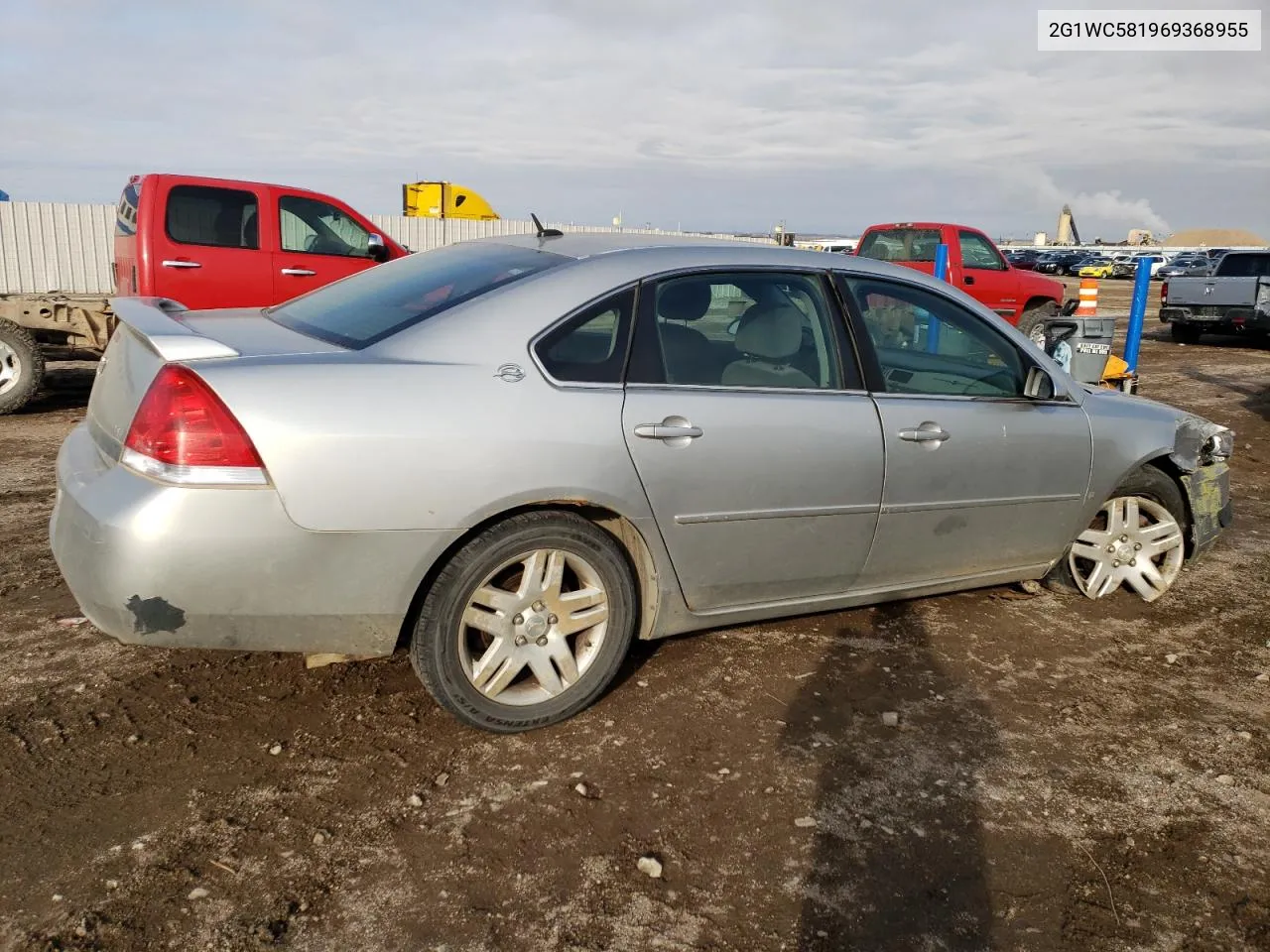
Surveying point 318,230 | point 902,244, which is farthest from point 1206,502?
point 902,244

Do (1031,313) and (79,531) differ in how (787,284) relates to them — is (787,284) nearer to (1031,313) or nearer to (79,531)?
(79,531)

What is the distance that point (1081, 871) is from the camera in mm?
2648

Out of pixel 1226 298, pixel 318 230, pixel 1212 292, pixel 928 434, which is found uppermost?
pixel 318 230

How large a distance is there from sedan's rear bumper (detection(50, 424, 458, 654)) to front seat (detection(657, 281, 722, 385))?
37.8 inches

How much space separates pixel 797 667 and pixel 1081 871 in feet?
4.35

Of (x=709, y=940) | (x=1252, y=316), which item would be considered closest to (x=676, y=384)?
(x=709, y=940)

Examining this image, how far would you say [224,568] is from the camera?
8.82ft

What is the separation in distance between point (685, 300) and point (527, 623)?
122cm

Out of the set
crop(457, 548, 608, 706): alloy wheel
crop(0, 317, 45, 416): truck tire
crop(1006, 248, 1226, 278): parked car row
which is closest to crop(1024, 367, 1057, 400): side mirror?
crop(457, 548, 608, 706): alloy wheel

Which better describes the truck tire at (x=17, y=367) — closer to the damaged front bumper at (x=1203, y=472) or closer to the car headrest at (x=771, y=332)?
the car headrest at (x=771, y=332)

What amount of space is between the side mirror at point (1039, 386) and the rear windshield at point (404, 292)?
1.95m

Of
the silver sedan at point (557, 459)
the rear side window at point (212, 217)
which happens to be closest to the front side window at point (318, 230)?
the rear side window at point (212, 217)

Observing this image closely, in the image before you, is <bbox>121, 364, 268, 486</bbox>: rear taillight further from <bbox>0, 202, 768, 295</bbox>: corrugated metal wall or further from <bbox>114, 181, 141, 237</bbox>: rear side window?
<bbox>0, 202, 768, 295</bbox>: corrugated metal wall

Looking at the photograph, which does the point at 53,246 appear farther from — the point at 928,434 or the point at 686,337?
the point at 928,434
